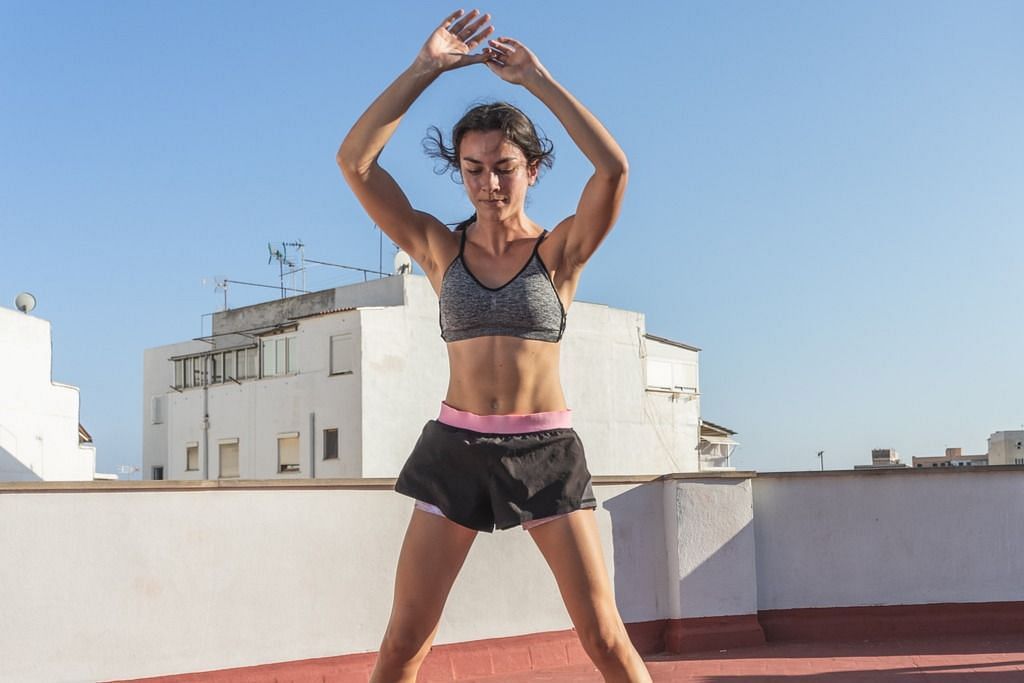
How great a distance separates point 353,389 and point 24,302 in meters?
10.5

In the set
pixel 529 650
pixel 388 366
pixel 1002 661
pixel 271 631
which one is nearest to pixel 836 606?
pixel 1002 661

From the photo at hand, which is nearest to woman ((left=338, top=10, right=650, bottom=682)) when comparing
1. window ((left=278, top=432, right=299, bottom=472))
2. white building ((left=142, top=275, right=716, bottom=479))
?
white building ((left=142, top=275, right=716, bottom=479))

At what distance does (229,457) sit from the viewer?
4603 cm

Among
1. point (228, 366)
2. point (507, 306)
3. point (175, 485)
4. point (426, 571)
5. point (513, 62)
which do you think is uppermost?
point (228, 366)

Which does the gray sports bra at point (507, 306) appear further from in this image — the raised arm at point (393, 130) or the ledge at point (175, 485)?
the ledge at point (175, 485)

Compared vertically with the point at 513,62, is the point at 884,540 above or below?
below

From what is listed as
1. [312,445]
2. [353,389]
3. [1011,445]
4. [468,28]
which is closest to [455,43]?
[468,28]

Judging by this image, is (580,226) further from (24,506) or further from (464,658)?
(464,658)

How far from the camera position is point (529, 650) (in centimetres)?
742

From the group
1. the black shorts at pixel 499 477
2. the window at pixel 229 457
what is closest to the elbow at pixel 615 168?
the black shorts at pixel 499 477

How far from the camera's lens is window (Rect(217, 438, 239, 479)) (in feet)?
149

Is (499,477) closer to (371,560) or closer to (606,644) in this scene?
(606,644)

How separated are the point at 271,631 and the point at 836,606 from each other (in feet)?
13.6

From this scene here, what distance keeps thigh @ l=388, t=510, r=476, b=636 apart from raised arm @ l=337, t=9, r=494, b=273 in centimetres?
79
